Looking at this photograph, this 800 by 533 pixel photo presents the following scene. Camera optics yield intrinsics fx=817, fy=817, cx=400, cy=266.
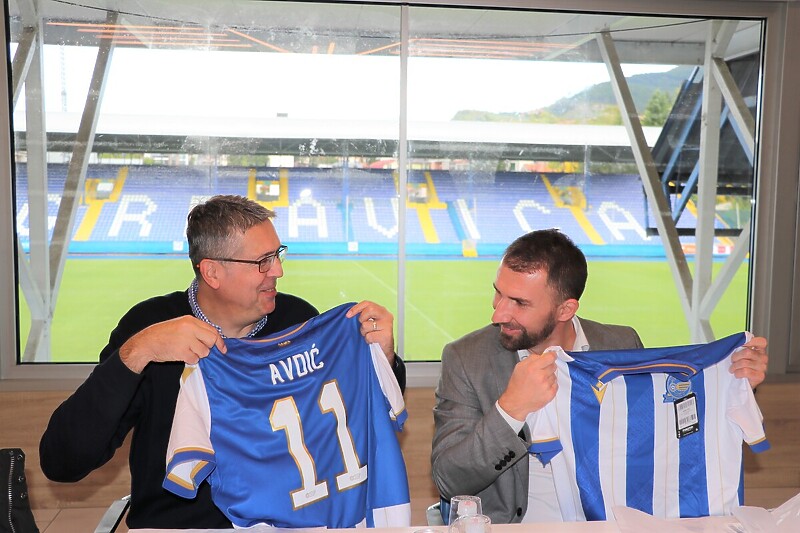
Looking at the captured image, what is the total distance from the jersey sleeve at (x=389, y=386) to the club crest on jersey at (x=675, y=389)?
79 centimetres

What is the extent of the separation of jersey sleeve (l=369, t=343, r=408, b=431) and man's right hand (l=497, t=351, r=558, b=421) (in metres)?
0.35

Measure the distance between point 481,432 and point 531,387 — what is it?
21 cm

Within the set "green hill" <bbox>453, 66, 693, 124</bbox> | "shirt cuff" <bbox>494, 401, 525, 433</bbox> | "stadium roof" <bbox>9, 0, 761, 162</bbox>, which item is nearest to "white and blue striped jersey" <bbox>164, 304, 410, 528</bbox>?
"shirt cuff" <bbox>494, 401, 525, 433</bbox>

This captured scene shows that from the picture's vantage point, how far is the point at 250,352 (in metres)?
Result: 2.39

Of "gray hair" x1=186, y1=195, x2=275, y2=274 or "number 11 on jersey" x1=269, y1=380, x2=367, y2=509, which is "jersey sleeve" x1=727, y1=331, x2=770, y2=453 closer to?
"number 11 on jersey" x1=269, y1=380, x2=367, y2=509

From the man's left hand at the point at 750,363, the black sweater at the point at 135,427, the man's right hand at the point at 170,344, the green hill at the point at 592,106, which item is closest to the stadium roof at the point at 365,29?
the green hill at the point at 592,106

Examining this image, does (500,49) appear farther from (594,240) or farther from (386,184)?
(594,240)

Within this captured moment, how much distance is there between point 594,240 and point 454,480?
14.9 ft

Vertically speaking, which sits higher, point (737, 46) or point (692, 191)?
point (737, 46)

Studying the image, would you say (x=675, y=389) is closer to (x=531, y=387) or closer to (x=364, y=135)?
(x=531, y=387)

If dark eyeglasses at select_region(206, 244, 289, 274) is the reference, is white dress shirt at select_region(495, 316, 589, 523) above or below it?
below

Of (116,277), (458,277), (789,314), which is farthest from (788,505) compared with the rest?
(458,277)

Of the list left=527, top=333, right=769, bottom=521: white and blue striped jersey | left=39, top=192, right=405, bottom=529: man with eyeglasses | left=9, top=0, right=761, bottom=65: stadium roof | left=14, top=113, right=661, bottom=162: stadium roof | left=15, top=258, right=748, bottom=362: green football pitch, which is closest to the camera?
left=39, top=192, right=405, bottom=529: man with eyeglasses

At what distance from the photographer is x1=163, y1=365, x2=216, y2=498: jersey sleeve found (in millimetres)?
2102
